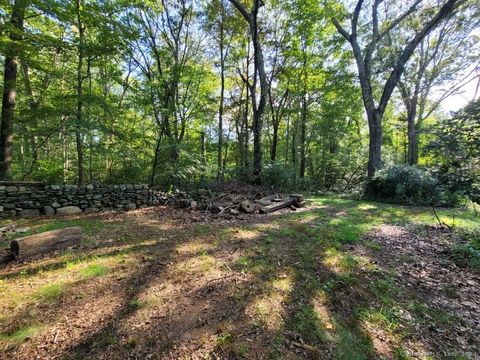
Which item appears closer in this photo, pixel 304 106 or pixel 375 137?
pixel 375 137

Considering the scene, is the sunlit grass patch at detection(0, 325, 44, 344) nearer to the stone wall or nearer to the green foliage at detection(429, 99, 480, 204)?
the stone wall

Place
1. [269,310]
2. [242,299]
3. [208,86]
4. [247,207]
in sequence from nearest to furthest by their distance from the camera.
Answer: [269,310]
[242,299]
[247,207]
[208,86]

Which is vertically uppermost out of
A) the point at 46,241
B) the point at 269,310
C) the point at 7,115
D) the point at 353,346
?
the point at 7,115

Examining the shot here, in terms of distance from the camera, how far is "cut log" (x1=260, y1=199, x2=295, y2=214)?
22.5 feet

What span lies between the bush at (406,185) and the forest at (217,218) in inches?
2.0

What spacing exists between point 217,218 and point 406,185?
7.06 m

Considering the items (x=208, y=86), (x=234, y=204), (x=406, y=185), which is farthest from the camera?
(x=208, y=86)

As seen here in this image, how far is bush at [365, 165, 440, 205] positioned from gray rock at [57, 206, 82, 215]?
34.1 ft

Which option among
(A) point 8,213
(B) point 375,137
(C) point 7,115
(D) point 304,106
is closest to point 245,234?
(A) point 8,213

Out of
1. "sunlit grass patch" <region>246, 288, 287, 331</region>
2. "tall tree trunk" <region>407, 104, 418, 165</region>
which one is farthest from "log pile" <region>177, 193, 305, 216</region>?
"tall tree trunk" <region>407, 104, 418, 165</region>

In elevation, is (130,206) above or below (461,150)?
below

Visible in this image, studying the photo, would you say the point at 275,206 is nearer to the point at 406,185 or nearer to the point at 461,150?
the point at 461,150

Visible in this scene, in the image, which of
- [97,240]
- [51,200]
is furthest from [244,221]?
[51,200]

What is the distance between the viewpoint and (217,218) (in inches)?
238
